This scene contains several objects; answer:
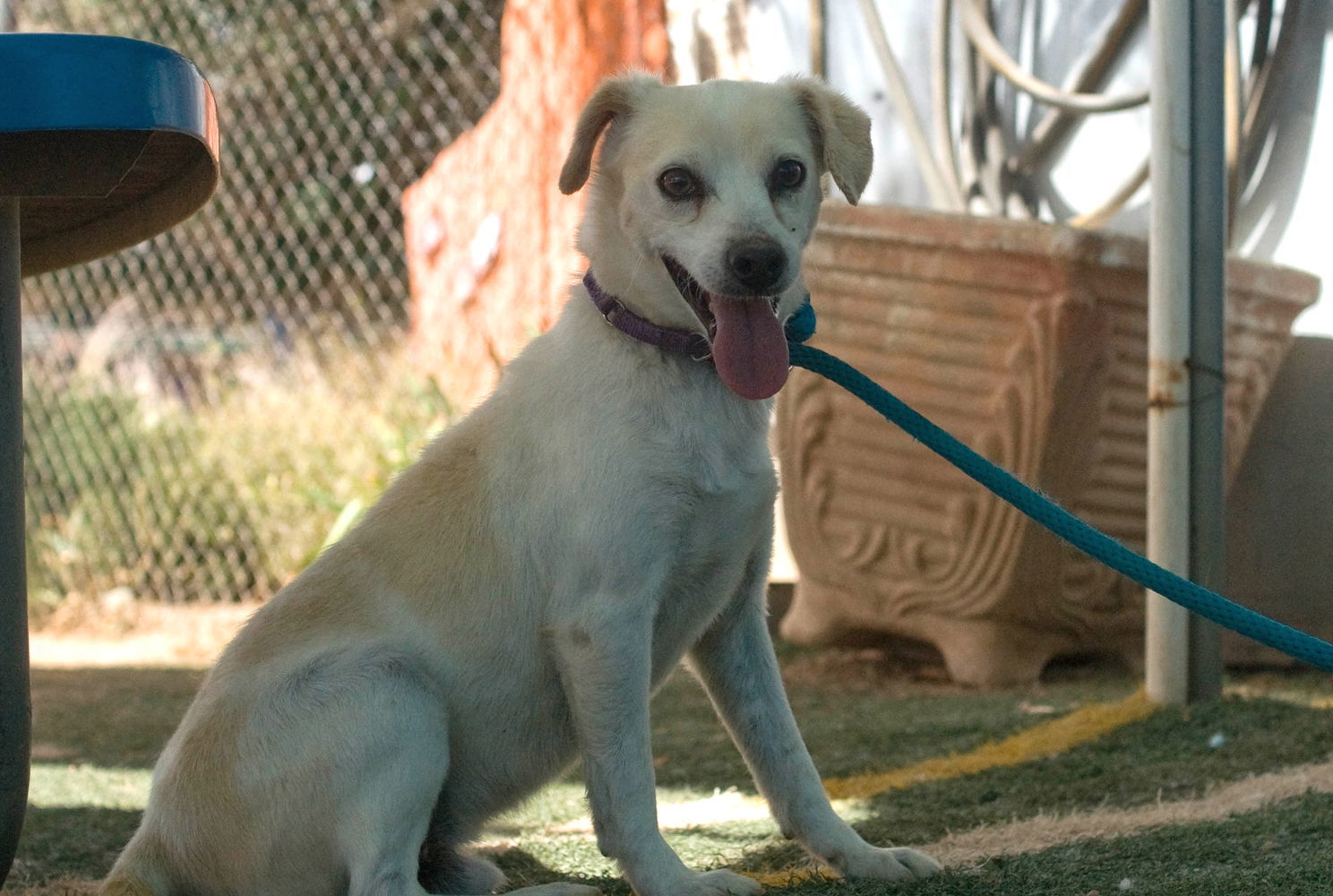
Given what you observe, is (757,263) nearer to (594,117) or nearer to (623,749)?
(594,117)

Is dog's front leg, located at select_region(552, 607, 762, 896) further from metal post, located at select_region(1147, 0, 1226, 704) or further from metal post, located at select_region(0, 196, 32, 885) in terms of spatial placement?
metal post, located at select_region(1147, 0, 1226, 704)

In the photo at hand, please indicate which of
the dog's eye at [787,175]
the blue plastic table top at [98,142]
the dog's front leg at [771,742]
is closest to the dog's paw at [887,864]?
the dog's front leg at [771,742]

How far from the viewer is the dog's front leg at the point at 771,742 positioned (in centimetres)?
196

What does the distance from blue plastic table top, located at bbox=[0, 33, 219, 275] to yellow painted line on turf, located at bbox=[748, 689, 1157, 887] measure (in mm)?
1761

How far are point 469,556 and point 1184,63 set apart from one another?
2.00 metres

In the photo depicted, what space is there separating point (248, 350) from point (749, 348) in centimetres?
761

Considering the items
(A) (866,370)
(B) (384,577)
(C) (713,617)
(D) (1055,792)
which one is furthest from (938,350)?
(B) (384,577)

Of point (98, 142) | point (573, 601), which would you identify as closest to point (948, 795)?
point (573, 601)

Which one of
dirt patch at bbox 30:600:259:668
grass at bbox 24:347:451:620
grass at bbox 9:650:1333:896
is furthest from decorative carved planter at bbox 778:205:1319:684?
dirt patch at bbox 30:600:259:668

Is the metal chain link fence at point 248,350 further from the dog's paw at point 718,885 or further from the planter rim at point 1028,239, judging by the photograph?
the dog's paw at point 718,885

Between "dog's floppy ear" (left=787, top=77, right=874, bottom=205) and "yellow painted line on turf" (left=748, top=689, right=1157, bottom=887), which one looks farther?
"yellow painted line on turf" (left=748, top=689, right=1157, bottom=887)

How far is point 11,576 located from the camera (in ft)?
6.42

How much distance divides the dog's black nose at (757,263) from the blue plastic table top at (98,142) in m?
0.80

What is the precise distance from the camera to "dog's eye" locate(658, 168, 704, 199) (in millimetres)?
1993
